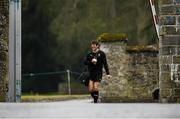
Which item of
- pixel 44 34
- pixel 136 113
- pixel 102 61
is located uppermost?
pixel 44 34

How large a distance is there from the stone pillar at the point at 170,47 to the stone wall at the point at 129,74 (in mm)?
4927

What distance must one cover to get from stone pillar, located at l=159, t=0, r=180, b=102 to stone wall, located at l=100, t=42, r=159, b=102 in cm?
493

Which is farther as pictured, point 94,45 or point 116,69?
point 116,69

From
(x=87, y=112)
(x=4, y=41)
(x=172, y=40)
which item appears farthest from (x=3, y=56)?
(x=87, y=112)

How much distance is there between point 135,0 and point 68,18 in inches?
298

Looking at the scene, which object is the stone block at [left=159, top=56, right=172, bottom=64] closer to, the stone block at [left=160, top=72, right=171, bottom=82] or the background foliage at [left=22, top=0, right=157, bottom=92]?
the stone block at [left=160, top=72, right=171, bottom=82]

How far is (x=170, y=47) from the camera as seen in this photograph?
15.1 meters

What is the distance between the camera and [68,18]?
4694cm

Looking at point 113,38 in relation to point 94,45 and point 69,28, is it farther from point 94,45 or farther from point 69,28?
point 69,28

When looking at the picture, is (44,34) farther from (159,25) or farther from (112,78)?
(159,25)

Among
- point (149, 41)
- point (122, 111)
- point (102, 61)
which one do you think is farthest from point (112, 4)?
point (122, 111)

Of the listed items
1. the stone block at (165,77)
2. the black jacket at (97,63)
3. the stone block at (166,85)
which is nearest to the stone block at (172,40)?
the stone block at (165,77)

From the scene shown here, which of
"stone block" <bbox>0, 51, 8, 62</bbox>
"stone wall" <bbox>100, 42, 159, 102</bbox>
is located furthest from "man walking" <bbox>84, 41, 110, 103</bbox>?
"stone wall" <bbox>100, 42, 159, 102</bbox>

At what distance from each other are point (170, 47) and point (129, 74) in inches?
213
